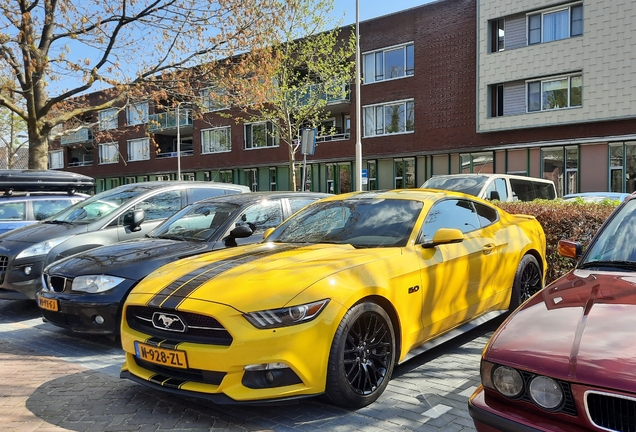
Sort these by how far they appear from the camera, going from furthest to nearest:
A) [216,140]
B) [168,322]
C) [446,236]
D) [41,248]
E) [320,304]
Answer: [216,140] < [41,248] < [446,236] < [168,322] < [320,304]

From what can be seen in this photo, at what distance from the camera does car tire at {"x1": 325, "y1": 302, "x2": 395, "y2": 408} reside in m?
3.44

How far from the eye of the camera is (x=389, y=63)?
28703 millimetres

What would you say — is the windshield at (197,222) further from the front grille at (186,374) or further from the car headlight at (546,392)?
the car headlight at (546,392)

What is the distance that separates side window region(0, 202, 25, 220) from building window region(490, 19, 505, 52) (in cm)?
2141

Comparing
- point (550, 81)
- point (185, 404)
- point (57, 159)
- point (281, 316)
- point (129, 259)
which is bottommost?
point (185, 404)

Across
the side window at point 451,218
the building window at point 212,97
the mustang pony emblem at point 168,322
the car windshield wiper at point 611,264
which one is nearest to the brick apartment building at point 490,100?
the building window at point 212,97

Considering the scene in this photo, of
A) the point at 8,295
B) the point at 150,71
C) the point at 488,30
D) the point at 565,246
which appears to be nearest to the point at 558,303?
the point at 565,246

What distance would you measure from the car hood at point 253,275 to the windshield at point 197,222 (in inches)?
68.2

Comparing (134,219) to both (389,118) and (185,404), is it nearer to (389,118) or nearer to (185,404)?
(185,404)

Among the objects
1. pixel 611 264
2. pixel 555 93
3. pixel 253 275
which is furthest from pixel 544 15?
pixel 253 275

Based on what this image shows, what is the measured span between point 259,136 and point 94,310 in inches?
1192

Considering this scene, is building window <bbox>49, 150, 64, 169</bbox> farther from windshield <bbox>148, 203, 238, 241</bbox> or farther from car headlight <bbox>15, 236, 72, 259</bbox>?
windshield <bbox>148, 203, 238, 241</bbox>

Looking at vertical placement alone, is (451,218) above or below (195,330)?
above

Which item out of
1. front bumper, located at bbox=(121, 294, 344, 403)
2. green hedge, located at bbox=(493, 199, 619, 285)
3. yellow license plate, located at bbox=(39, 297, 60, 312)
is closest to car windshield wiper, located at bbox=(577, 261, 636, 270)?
front bumper, located at bbox=(121, 294, 344, 403)
